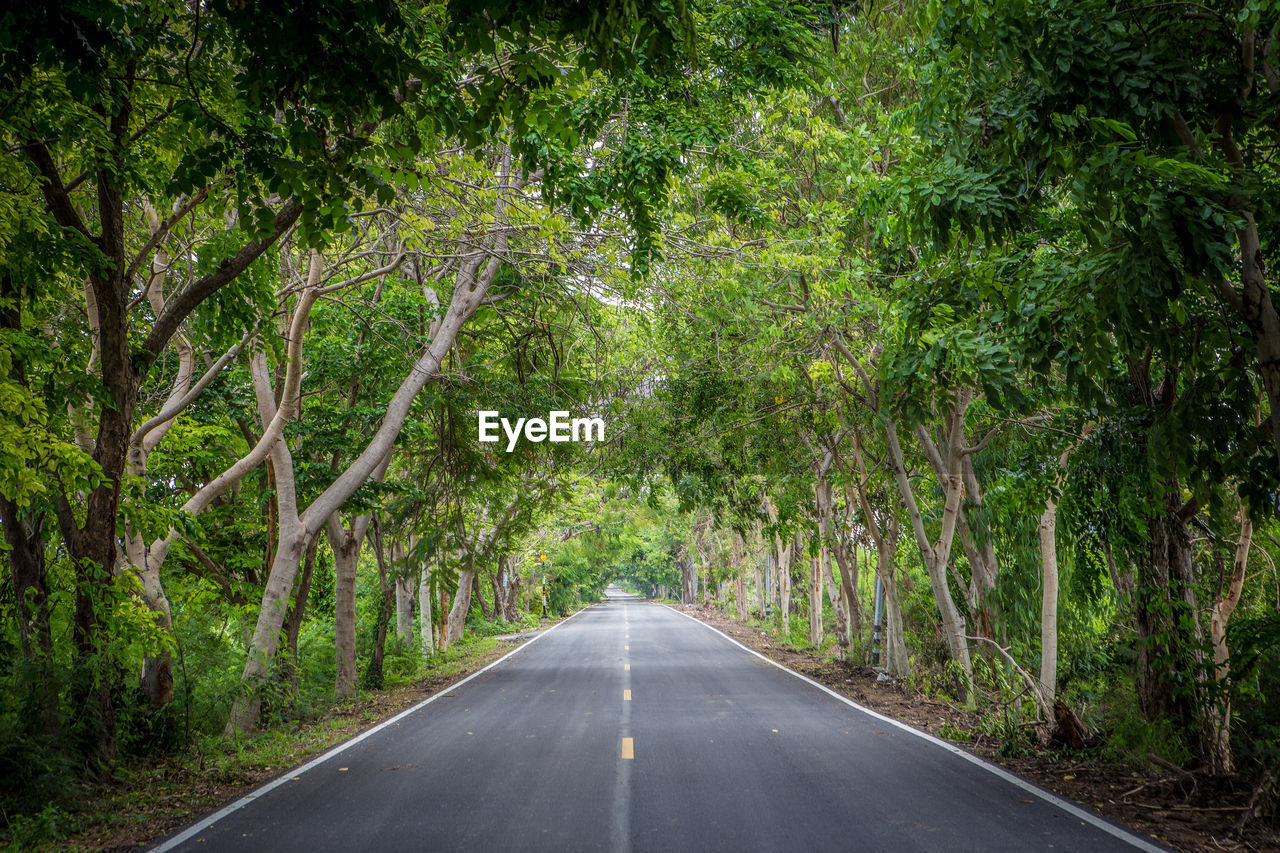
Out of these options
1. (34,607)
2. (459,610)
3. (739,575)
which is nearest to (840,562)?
(459,610)

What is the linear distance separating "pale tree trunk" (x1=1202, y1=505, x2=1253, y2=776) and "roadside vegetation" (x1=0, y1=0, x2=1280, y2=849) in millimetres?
56

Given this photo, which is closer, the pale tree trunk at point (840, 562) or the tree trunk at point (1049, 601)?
the tree trunk at point (1049, 601)

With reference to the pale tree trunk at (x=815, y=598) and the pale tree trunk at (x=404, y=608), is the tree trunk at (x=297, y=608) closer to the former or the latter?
the pale tree trunk at (x=404, y=608)

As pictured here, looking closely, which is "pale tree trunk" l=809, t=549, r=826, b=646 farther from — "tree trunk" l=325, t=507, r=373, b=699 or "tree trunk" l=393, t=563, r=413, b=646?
"tree trunk" l=325, t=507, r=373, b=699

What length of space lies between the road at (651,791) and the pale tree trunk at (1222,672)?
1489 mm

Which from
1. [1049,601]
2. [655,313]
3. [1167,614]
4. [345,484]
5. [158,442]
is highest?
[655,313]

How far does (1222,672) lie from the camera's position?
8.09 m

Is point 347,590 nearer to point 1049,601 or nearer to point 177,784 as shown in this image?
point 177,784

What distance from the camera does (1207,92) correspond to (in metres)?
5.60

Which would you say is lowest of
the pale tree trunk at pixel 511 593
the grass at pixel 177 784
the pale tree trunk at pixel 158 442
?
the pale tree trunk at pixel 511 593

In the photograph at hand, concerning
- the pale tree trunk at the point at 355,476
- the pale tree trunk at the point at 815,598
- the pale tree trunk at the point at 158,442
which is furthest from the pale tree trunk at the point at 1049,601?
the pale tree trunk at the point at 815,598

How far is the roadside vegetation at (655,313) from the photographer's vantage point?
519 centimetres

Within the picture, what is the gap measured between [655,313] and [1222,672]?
854 cm

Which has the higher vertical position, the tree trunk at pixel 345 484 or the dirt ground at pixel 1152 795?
the tree trunk at pixel 345 484
